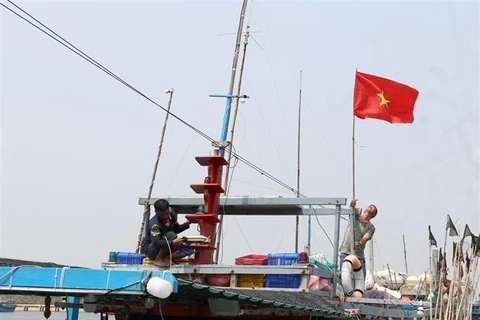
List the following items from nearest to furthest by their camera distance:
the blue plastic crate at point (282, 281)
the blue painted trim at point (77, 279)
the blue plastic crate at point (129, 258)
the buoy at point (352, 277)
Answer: the blue painted trim at point (77, 279), the blue plastic crate at point (282, 281), the blue plastic crate at point (129, 258), the buoy at point (352, 277)

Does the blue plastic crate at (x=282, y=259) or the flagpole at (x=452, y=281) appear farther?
the flagpole at (x=452, y=281)

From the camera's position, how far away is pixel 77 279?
7020mm

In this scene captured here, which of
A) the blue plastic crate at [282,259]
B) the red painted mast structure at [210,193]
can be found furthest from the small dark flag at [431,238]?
the blue plastic crate at [282,259]

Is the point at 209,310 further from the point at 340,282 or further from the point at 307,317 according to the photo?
the point at 340,282

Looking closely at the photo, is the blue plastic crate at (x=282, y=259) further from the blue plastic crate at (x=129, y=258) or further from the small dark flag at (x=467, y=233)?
the small dark flag at (x=467, y=233)

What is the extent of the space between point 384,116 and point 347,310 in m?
6.16

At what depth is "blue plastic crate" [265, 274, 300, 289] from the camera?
35.4 feet

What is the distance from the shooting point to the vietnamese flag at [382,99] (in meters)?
16.4

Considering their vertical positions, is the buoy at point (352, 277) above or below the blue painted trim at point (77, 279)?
above

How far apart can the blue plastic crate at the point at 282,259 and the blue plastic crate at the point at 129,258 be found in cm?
181

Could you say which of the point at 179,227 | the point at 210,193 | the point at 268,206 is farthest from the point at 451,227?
the point at 179,227

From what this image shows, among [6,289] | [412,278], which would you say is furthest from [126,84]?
[412,278]

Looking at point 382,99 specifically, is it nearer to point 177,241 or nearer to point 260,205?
point 260,205

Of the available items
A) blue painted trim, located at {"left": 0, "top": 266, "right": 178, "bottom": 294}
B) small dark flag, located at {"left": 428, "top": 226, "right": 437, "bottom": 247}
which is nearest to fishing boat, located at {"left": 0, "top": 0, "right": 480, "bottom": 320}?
blue painted trim, located at {"left": 0, "top": 266, "right": 178, "bottom": 294}
